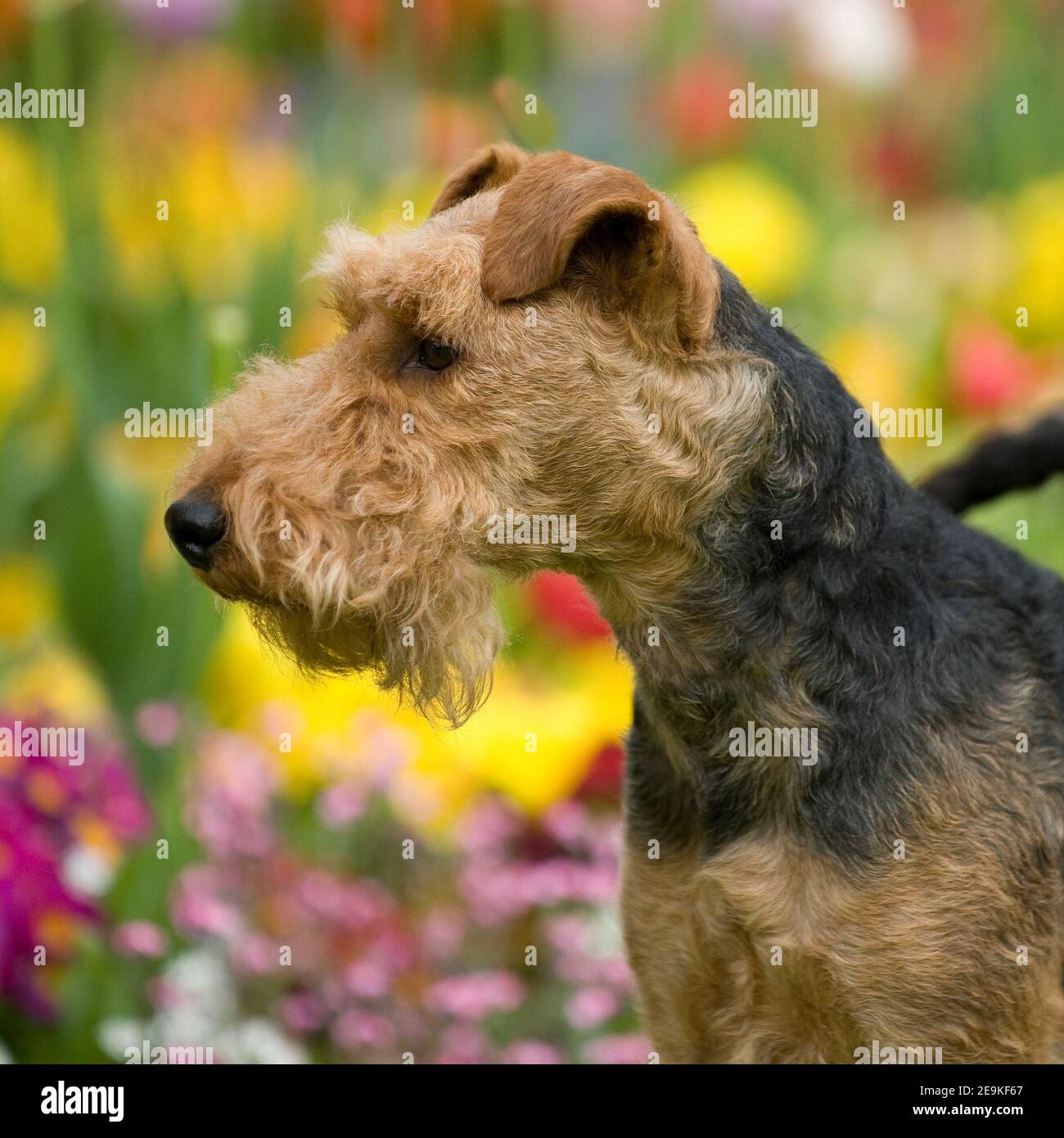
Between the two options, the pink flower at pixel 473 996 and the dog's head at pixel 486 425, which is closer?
the dog's head at pixel 486 425

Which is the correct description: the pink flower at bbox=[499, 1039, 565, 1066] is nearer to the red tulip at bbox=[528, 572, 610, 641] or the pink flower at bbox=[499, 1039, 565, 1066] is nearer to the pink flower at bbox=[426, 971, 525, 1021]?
the pink flower at bbox=[426, 971, 525, 1021]

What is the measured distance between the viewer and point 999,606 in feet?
9.12

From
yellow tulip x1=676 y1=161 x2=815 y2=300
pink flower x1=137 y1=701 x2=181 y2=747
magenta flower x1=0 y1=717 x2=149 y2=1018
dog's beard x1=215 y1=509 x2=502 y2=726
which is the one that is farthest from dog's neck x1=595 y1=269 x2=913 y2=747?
yellow tulip x1=676 y1=161 x2=815 y2=300

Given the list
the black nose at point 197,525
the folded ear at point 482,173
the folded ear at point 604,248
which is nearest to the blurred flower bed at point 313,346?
the folded ear at point 482,173

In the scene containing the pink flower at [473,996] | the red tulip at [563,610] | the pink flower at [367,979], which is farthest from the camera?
the red tulip at [563,610]

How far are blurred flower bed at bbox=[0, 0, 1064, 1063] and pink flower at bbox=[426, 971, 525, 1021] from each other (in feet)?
0.04

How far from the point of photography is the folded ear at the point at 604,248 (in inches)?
93.1

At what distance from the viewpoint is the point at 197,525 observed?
2.38 m

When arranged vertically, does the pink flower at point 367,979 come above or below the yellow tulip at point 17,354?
below

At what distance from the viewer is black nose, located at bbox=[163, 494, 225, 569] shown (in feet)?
7.80

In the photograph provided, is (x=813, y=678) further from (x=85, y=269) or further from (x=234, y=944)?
(x=85, y=269)

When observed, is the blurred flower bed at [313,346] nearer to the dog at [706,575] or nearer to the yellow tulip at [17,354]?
the yellow tulip at [17,354]

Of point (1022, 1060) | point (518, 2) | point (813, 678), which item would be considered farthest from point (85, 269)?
point (1022, 1060)

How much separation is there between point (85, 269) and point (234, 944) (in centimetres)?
255
